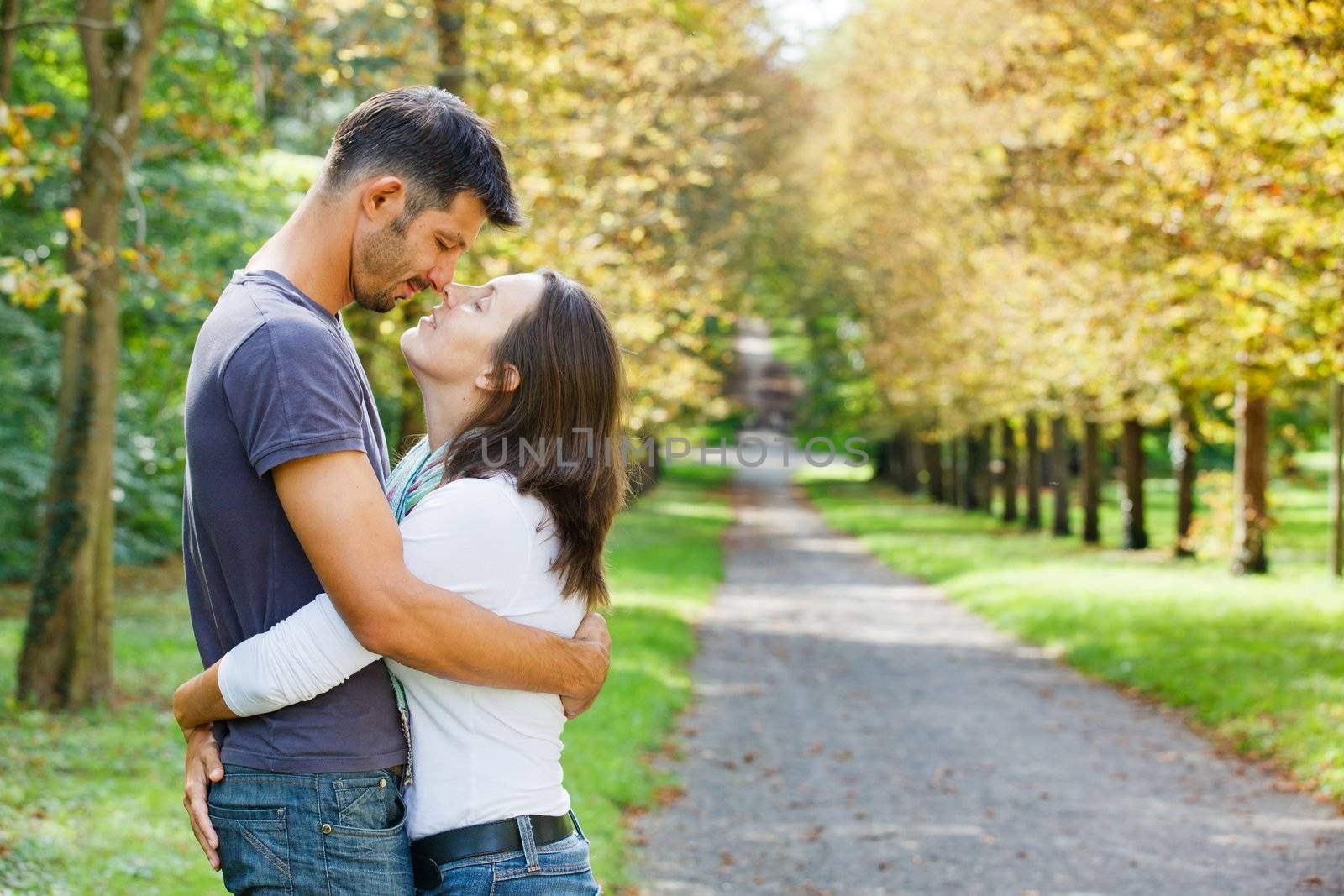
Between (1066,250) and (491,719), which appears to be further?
(1066,250)

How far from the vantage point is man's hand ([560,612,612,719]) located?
2.58 m

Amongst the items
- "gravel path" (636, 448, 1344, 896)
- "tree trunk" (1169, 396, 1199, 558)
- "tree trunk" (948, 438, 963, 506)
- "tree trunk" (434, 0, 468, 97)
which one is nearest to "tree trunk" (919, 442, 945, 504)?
"tree trunk" (948, 438, 963, 506)

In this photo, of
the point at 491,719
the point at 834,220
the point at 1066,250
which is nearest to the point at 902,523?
the point at 834,220

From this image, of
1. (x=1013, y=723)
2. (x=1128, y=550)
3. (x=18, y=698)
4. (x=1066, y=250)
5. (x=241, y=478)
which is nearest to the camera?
(x=241, y=478)

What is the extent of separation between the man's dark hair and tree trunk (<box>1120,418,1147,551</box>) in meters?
24.4

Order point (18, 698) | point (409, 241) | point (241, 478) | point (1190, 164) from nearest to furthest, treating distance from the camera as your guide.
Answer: point (241, 478) → point (409, 241) → point (18, 698) → point (1190, 164)

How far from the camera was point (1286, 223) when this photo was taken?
9688mm

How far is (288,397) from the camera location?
7.30 feet

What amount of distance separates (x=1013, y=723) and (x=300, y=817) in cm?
928

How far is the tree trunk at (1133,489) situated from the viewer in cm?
2528

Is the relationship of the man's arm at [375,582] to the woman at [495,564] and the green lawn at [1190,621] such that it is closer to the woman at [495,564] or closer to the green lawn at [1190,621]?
the woman at [495,564]

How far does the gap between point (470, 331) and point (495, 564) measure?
1.53ft

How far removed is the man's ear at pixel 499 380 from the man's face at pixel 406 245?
21cm

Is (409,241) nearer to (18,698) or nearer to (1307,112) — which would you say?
(1307,112)
